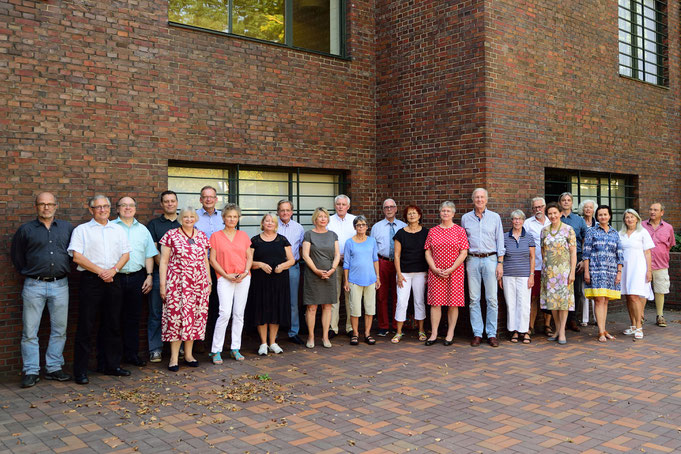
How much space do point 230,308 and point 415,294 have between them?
9.15 feet

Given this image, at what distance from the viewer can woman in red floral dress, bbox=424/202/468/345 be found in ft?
28.3

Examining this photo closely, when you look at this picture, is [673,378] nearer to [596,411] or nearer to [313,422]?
[596,411]

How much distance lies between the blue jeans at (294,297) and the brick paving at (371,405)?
688 millimetres

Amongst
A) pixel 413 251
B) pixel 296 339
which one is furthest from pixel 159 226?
pixel 413 251

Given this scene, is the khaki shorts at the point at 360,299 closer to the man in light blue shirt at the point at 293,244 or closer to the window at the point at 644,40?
the man in light blue shirt at the point at 293,244

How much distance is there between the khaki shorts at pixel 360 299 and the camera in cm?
881

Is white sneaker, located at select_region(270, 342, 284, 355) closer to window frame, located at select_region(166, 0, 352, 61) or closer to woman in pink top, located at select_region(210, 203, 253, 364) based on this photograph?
woman in pink top, located at select_region(210, 203, 253, 364)

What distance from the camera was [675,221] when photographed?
13.8 metres

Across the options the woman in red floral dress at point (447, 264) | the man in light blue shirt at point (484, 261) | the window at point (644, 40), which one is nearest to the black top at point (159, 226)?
the woman in red floral dress at point (447, 264)

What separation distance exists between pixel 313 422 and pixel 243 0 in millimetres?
6755

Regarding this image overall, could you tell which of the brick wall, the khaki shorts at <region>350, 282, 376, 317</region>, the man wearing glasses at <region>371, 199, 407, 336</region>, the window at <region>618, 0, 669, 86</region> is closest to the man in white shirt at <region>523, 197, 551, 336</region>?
the man wearing glasses at <region>371, 199, 407, 336</region>

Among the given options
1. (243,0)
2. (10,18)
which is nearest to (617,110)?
(243,0)

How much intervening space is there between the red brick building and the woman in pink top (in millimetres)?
1161

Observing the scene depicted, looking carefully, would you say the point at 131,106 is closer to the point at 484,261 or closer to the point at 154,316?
the point at 154,316
